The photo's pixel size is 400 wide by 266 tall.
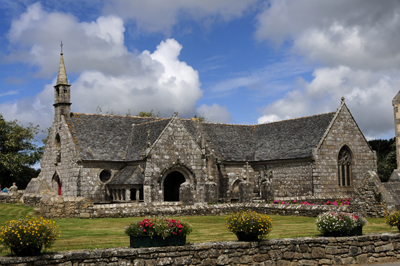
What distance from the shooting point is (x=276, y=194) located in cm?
3984

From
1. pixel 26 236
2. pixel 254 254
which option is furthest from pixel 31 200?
pixel 254 254

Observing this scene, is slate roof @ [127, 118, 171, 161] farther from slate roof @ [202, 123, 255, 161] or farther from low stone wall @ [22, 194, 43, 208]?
low stone wall @ [22, 194, 43, 208]

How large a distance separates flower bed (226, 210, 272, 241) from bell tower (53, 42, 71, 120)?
29088 mm

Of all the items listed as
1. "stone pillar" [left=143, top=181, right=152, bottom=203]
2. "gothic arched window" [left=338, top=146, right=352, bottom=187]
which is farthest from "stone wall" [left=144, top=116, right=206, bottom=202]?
"gothic arched window" [left=338, top=146, right=352, bottom=187]

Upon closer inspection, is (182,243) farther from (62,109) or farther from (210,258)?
(62,109)

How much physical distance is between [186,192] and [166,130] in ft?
20.9

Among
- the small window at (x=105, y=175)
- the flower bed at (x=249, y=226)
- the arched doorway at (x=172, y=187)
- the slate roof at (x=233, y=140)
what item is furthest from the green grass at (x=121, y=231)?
the slate roof at (x=233, y=140)

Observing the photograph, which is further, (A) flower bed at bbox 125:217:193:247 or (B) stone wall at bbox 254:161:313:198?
(B) stone wall at bbox 254:161:313:198

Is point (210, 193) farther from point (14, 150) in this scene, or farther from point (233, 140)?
point (14, 150)

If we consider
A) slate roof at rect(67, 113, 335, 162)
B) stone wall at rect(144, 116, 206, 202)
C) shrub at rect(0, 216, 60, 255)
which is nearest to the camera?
shrub at rect(0, 216, 60, 255)

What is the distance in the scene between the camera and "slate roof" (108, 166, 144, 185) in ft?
114

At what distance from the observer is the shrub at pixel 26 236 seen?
11539 mm

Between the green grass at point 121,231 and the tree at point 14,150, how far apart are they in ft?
121

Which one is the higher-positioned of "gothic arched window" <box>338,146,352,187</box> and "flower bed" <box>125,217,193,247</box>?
"gothic arched window" <box>338,146,352,187</box>
